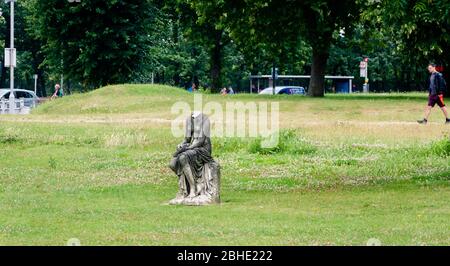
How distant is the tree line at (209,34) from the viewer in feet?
159

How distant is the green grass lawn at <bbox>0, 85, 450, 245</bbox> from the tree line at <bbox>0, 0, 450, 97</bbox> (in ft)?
11.2

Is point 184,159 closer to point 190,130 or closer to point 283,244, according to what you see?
point 190,130

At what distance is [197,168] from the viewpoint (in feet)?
59.4

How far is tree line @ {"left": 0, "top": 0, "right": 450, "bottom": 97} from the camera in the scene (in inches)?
1908

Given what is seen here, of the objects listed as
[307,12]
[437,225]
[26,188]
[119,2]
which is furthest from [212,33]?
[437,225]

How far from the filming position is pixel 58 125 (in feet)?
119

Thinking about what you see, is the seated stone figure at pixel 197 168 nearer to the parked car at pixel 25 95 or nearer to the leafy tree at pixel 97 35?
the leafy tree at pixel 97 35

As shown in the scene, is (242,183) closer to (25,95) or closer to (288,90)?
(25,95)

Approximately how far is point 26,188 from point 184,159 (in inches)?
185

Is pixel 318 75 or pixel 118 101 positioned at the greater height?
pixel 318 75

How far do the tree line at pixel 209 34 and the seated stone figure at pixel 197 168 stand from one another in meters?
4.91

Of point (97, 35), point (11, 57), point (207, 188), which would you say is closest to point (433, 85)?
point (207, 188)

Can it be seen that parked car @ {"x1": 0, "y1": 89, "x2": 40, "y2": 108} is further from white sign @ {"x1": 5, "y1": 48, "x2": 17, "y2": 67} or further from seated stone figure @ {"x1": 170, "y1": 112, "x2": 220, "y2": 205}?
seated stone figure @ {"x1": 170, "y1": 112, "x2": 220, "y2": 205}

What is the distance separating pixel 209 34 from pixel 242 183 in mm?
49081
